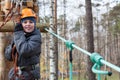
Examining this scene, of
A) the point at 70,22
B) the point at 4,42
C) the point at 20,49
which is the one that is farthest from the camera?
the point at 70,22

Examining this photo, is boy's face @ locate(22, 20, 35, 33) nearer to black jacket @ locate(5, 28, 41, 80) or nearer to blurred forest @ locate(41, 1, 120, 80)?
black jacket @ locate(5, 28, 41, 80)

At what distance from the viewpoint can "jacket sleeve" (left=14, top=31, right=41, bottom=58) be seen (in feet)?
8.80

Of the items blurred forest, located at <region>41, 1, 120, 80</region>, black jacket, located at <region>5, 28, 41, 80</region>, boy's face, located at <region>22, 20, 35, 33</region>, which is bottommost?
blurred forest, located at <region>41, 1, 120, 80</region>

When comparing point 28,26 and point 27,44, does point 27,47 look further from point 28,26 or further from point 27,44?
point 28,26

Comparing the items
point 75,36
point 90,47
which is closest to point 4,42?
point 90,47

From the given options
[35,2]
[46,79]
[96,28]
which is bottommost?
[46,79]

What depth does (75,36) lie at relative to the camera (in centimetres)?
3681

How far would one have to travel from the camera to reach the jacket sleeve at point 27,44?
2.68 metres

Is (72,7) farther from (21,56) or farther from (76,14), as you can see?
(21,56)

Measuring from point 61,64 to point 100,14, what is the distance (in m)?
5.39

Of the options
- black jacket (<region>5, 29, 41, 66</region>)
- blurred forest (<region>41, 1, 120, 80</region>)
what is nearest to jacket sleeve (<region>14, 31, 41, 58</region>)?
black jacket (<region>5, 29, 41, 66</region>)

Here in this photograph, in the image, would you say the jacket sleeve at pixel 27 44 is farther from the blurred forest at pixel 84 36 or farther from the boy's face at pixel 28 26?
the blurred forest at pixel 84 36

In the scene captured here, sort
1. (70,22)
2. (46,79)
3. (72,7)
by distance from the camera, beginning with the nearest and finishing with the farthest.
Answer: (46,79)
(72,7)
(70,22)

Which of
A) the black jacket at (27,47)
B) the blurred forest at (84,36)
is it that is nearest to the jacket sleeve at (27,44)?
the black jacket at (27,47)
